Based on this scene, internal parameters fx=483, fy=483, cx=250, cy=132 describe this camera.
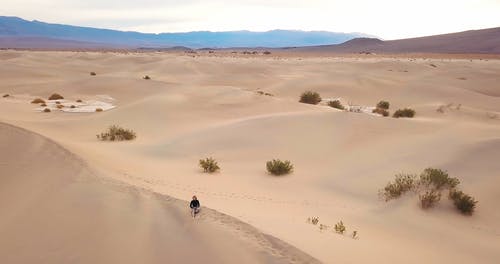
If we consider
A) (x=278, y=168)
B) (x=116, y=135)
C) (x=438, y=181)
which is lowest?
(x=116, y=135)

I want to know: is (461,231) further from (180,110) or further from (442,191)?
(180,110)

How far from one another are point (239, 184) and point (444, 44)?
115m

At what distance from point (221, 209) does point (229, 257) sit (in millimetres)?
1734

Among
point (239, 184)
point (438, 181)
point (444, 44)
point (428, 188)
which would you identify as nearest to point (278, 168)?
point (239, 184)

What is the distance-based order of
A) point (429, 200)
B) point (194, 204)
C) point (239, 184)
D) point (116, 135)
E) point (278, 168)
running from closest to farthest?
point (194, 204), point (429, 200), point (239, 184), point (278, 168), point (116, 135)

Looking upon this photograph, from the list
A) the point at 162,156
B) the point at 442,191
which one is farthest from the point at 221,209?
the point at 162,156

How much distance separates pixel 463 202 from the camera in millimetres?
8836

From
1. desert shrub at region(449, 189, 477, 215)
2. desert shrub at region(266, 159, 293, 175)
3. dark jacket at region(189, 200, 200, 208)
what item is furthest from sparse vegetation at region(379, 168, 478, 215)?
dark jacket at region(189, 200, 200, 208)

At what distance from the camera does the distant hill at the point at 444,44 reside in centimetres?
10138

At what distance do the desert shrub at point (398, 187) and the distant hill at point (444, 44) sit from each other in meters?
94.2

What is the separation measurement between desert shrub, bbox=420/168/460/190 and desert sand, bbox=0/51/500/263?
1.26ft

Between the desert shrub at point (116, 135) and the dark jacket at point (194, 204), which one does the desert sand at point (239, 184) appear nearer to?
the dark jacket at point (194, 204)

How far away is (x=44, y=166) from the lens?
30.3 ft

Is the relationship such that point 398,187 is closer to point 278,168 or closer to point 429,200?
point 429,200
